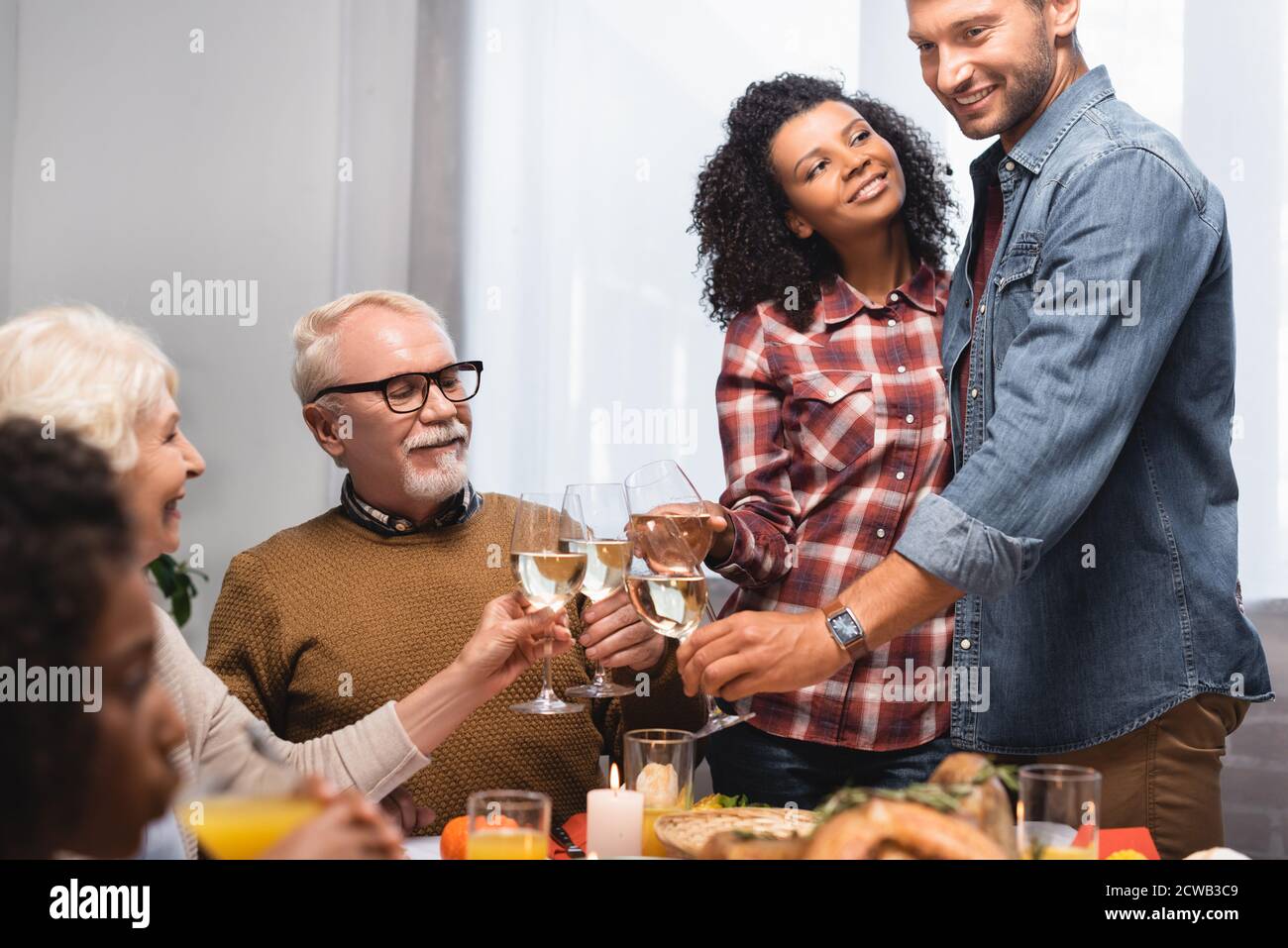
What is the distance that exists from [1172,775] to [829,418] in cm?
75

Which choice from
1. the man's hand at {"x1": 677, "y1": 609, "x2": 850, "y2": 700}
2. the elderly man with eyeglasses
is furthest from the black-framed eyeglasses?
the man's hand at {"x1": 677, "y1": 609, "x2": 850, "y2": 700}

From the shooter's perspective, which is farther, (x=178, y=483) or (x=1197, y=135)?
(x=1197, y=135)

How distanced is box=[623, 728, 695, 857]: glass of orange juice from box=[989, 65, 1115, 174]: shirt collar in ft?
3.08

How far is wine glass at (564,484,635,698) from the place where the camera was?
1390 mm

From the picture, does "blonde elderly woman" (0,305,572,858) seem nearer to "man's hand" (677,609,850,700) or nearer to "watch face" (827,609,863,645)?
"man's hand" (677,609,850,700)

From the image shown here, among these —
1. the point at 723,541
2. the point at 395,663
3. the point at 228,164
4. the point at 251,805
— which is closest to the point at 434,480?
the point at 395,663

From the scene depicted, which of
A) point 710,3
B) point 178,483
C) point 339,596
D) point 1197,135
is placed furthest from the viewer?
point 710,3

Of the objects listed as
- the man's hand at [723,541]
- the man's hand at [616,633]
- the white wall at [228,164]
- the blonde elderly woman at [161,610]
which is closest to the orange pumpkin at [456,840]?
the blonde elderly woman at [161,610]

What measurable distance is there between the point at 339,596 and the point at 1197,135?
235 cm

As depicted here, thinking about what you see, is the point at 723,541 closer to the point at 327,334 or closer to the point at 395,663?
the point at 395,663

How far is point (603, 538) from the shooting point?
1415 mm

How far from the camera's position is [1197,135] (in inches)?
114

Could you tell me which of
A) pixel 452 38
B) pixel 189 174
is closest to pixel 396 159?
pixel 452 38
